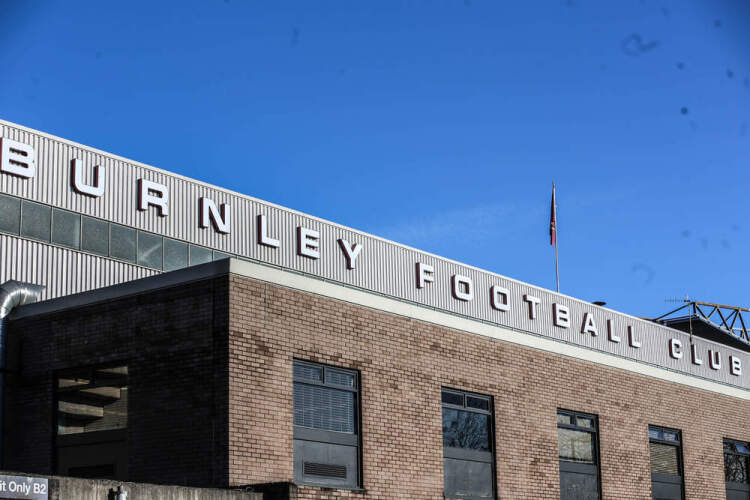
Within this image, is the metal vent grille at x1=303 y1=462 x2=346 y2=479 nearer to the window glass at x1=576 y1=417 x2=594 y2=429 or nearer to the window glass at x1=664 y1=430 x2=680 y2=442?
the window glass at x1=576 y1=417 x2=594 y2=429

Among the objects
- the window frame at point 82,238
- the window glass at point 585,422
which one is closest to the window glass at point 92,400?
the window frame at point 82,238

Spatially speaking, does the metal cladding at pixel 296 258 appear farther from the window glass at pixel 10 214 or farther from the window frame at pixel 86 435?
the window frame at pixel 86 435

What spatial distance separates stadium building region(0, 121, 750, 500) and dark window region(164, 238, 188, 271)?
59 mm

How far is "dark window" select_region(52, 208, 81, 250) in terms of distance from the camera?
27.1 meters

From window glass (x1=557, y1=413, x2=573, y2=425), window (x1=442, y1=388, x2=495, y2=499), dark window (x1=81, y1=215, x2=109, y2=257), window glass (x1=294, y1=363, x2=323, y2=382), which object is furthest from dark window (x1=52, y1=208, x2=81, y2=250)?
window glass (x1=557, y1=413, x2=573, y2=425)

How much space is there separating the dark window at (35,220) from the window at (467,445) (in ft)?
Result: 35.3

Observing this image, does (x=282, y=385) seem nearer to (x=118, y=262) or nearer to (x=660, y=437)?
(x=118, y=262)

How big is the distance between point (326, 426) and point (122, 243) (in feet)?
34.1

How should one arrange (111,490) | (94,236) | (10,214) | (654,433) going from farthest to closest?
(654,433)
(94,236)
(10,214)
(111,490)

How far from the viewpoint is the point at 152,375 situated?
19.8 m

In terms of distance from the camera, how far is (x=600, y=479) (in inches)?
1057

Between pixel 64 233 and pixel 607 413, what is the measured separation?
1421 cm

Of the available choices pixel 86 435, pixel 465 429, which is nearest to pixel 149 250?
pixel 86 435

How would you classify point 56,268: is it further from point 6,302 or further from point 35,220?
point 6,302
